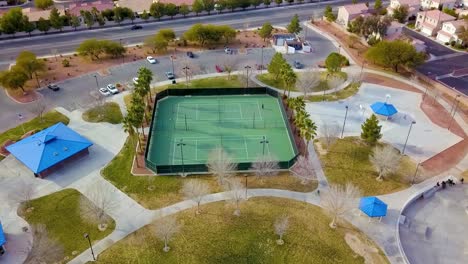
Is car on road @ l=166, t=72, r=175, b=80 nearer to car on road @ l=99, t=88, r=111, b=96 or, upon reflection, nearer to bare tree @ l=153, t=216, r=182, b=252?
car on road @ l=99, t=88, r=111, b=96

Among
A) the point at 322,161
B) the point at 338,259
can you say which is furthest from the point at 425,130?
the point at 338,259

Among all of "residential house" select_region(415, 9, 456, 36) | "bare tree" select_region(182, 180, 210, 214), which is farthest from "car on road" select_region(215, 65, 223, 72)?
"residential house" select_region(415, 9, 456, 36)

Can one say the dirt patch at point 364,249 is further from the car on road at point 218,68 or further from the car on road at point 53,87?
the car on road at point 53,87

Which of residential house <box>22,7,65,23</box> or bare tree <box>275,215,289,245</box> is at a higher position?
residential house <box>22,7,65,23</box>

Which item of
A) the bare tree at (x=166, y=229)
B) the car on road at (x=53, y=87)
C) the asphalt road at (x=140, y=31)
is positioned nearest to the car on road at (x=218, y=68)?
the asphalt road at (x=140, y=31)

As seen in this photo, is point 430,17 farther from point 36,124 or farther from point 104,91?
point 36,124

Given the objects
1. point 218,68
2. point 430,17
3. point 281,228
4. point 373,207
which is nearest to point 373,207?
point 373,207
